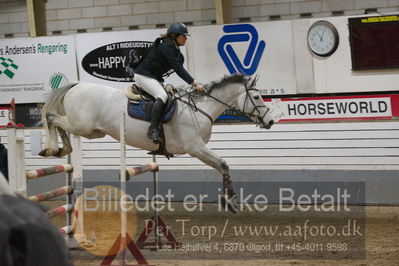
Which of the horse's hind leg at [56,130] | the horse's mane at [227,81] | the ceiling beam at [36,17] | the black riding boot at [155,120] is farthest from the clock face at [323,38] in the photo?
the ceiling beam at [36,17]

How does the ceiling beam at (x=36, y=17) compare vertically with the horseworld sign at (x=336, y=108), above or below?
above

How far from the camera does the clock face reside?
887cm

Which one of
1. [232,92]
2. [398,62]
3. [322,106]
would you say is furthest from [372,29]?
[232,92]

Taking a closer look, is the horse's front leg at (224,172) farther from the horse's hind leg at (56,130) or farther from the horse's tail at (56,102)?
the horse's tail at (56,102)

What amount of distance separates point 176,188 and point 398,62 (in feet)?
12.1

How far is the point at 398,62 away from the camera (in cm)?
855

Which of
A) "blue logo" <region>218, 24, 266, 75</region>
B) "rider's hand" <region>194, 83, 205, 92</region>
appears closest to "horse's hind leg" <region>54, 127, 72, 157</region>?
"rider's hand" <region>194, 83, 205, 92</region>

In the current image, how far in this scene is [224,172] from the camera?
640 cm

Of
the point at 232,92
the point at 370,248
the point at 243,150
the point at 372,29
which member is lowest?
the point at 370,248

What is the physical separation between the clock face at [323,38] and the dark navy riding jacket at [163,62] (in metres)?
2.96

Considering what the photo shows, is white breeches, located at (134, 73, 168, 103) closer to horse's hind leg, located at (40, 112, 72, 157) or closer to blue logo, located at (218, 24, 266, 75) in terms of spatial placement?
horse's hind leg, located at (40, 112, 72, 157)

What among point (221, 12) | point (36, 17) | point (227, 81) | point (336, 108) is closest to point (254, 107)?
point (227, 81)

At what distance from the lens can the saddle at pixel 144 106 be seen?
6637mm

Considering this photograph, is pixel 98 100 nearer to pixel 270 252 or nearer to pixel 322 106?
pixel 270 252
